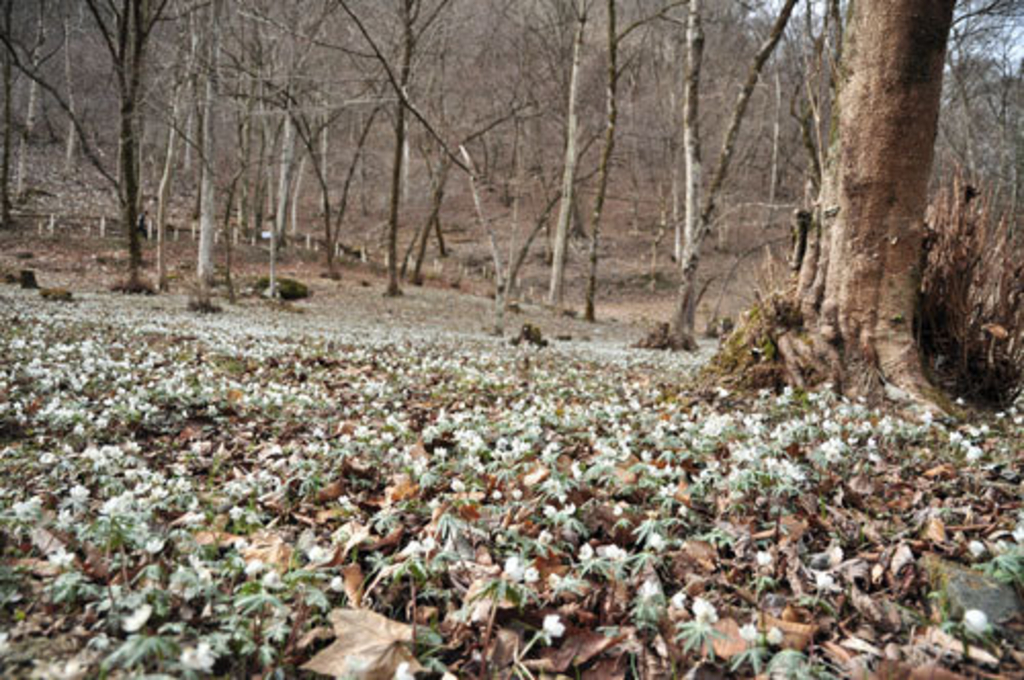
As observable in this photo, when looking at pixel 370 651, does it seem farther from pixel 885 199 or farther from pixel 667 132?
pixel 667 132

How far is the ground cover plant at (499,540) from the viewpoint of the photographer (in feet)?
6.10

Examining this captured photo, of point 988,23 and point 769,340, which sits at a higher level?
point 988,23

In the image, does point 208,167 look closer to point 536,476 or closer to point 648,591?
point 536,476

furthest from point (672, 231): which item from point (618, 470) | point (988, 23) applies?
point (618, 470)

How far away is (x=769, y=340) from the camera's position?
575 cm

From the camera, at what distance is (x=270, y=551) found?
2.56m

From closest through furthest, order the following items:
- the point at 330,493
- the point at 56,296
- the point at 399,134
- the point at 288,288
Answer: the point at 330,493 → the point at 56,296 → the point at 288,288 → the point at 399,134

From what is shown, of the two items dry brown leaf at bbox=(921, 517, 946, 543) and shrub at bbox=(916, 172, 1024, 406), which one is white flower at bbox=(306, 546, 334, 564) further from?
shrub at bbox=(916, 172, 1024, 406)

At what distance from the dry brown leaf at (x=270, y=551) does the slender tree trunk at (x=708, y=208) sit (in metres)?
12.8

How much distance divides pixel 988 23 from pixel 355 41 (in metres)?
31.2

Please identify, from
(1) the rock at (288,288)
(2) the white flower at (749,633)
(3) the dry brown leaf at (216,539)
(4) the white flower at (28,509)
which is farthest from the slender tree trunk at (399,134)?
(2) the white flower at (749,633)

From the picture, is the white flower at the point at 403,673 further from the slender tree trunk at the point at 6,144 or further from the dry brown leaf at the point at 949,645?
the slender tree trunk at the point at 6,144

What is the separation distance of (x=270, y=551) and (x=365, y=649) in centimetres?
93

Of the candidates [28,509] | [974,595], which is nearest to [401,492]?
[28,509]
